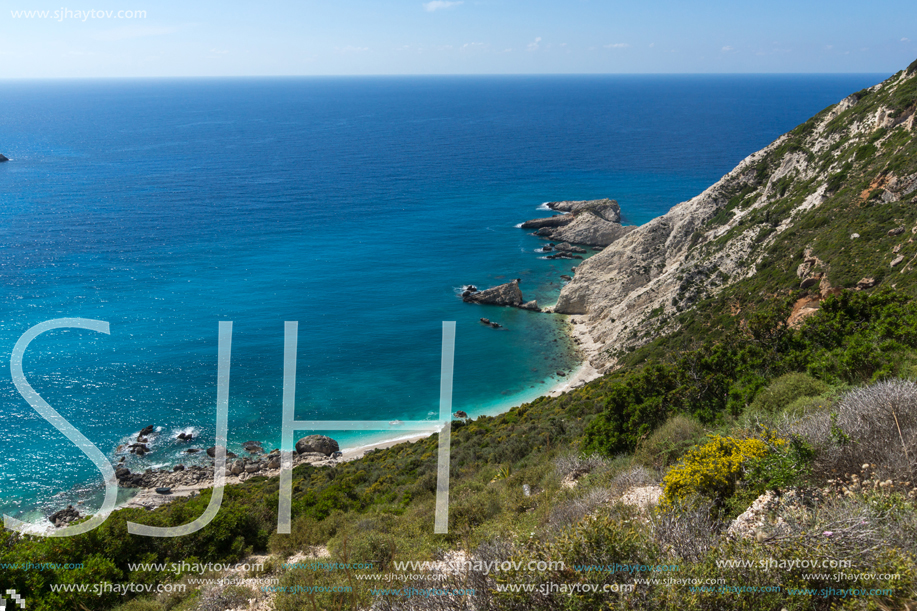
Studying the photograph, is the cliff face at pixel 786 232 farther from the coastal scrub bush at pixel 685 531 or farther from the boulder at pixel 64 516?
the boulder at pixel 64 516

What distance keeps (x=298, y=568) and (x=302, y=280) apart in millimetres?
55362

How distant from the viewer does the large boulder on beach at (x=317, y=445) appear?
3484 cm

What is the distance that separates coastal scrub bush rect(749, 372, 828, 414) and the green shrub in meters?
1.80

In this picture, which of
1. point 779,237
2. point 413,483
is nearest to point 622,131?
point 779,237

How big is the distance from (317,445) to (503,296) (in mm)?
28313

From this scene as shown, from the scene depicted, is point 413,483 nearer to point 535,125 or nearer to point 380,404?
point 380,404

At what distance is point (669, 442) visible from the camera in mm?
13289

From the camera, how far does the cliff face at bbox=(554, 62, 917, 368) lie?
27016 mm

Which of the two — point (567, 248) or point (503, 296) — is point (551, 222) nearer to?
point (567, 248)

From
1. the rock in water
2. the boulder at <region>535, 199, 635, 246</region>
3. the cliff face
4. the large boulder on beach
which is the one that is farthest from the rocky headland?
the large boulder on beach

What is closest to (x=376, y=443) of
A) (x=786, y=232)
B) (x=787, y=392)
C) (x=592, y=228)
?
(x=787, y=392)

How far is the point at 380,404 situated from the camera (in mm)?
40781

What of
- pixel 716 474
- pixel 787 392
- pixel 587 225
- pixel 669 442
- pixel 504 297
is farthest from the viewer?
pixel 587 225

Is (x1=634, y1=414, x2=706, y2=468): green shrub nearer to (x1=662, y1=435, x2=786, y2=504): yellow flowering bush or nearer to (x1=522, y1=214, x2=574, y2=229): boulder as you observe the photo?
(x1=662, y1=435, x2=786, y2=504): yellow flowering bush
